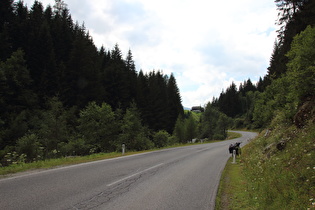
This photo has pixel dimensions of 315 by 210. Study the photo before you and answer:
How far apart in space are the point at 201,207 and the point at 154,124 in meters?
46.1

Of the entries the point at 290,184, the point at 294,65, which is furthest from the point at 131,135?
the point at 290,184

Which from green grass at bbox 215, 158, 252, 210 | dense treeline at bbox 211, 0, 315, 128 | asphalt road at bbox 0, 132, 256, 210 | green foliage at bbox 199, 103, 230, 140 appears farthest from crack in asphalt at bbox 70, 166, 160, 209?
green foliage at bbox 199, 103, 230, 140

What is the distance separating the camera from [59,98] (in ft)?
103

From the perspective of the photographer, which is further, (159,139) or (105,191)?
(159,139)

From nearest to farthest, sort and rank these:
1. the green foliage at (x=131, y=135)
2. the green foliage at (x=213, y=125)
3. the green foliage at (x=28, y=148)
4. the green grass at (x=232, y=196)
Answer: the green grass at (x=232, y=196) < the green foliage at (x=28, y=148) < the green foliage at (x=131, y=135) < the green foliage at (x=213, y=125)

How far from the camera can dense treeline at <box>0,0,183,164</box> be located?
63.1 feet

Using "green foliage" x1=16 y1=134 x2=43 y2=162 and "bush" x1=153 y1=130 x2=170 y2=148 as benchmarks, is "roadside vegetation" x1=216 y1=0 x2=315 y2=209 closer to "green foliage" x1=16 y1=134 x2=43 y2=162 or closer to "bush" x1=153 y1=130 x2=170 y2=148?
"green foliage" x1=16 y1=134 x2=43 y2=162

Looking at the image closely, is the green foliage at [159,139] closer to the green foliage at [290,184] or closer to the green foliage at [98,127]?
the green foliage at [98,127]

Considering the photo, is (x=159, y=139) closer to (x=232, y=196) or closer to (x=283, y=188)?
(x=232, y=196)

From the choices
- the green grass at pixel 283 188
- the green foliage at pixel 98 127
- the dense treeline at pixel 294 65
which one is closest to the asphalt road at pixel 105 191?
the green grass at pixel 283 188

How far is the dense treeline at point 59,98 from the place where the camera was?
63.1 feet

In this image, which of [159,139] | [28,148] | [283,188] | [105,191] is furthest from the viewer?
[159,139]

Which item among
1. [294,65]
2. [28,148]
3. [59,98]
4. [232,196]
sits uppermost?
[59,98]

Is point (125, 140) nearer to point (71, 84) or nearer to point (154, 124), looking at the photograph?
point (71, 84)
